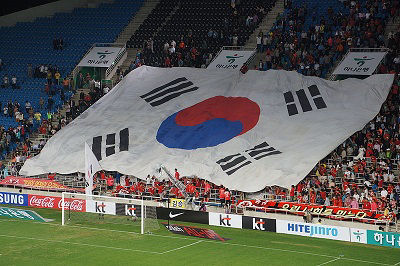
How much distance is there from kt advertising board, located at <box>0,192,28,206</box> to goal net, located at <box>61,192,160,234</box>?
434 centimetres

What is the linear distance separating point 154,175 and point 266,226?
8.91 meters

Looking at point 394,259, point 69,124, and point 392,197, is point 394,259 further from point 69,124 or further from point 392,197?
point 69,124

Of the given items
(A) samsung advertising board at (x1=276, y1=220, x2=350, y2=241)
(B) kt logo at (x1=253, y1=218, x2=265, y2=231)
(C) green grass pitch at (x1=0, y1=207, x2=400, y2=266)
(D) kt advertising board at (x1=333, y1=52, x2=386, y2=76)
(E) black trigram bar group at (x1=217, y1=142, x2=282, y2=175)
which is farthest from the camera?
(D) kt advertising board at (x1=333, y1=52, x2=386, y2=76)

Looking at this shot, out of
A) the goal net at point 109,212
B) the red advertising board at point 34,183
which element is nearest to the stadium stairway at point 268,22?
the red advertising board at point 34,183

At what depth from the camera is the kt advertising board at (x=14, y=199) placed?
46594 mm

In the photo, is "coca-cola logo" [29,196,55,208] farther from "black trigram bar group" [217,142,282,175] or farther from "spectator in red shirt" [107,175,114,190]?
"black trigram bar group" [217,142,282,175]

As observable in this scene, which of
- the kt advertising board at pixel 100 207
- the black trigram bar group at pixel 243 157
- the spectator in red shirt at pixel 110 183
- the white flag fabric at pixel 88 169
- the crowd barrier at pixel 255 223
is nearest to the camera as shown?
the crowd barrier at pixel 255 223

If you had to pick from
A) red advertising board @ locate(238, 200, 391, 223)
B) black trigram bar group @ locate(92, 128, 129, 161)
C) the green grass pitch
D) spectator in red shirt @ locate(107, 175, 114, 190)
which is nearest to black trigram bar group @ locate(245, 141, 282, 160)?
red advertising board @ locate(238, 200, 391, 223)

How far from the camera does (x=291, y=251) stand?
34906 mm

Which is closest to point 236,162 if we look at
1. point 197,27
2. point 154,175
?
point 154,175

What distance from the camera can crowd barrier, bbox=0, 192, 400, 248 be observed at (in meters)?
35.0

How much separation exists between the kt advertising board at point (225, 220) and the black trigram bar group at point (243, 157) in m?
3.66

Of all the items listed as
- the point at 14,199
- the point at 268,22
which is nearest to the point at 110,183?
the point at 14,199

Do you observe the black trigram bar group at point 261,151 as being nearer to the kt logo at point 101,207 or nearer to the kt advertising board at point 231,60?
the kt logo at point 101,207
